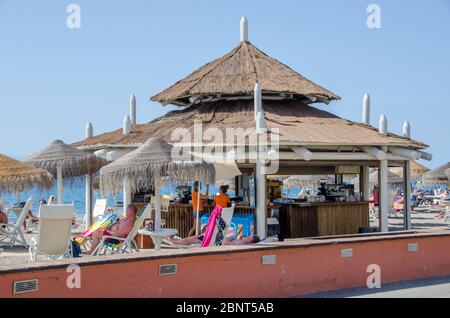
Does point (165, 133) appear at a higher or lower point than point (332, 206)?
higher

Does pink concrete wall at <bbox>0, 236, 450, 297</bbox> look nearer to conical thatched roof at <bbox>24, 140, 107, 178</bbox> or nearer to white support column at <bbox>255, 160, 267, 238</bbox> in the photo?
white support column at <bbox>255, 160, 267, 238</bbox>

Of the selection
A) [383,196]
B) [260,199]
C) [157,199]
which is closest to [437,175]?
[383,196]

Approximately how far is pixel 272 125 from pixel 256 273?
27.1 ft

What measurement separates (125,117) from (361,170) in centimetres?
699

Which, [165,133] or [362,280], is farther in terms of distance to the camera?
[165,133]

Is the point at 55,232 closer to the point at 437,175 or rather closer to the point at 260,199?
the point at 260,199

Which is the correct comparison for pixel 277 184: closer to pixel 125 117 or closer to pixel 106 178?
pixel 125 117

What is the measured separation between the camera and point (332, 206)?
16391 mm

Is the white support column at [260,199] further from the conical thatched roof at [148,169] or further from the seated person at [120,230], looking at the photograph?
the seated person at [120,230]

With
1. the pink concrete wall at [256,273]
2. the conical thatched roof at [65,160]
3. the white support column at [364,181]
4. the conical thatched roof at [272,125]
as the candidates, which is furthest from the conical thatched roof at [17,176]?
the white support column at [364,181]

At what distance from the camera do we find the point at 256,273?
27.7ft
